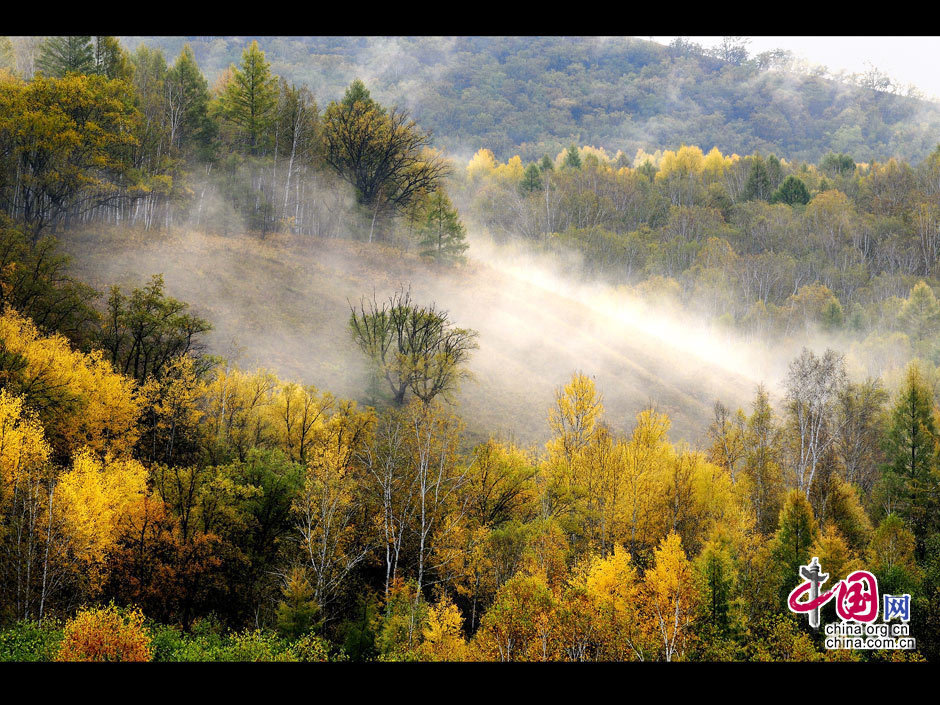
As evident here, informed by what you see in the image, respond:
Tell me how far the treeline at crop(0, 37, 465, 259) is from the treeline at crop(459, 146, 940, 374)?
35274 millimetres

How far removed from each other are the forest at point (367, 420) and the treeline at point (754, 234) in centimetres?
130

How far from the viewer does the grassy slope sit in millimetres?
58188

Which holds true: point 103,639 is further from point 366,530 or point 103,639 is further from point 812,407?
point 812,407

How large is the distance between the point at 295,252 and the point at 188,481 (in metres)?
40.8

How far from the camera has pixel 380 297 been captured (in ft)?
233

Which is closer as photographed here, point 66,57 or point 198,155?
point 66,57

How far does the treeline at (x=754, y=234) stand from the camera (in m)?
99.2

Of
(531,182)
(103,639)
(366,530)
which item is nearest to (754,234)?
(531,182)

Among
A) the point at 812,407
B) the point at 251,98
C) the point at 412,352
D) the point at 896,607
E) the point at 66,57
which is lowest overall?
the point at 896,607

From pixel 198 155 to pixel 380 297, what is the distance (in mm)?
27207

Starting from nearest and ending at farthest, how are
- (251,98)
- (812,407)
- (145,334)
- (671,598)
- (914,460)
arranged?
(671,598), (145,334), (914,460), (812,407), (251,98)

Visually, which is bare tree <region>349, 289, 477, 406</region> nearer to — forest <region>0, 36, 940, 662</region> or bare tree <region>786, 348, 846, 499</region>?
forest <region>0, 36, 940, 662</region>

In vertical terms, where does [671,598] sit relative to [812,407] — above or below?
below
